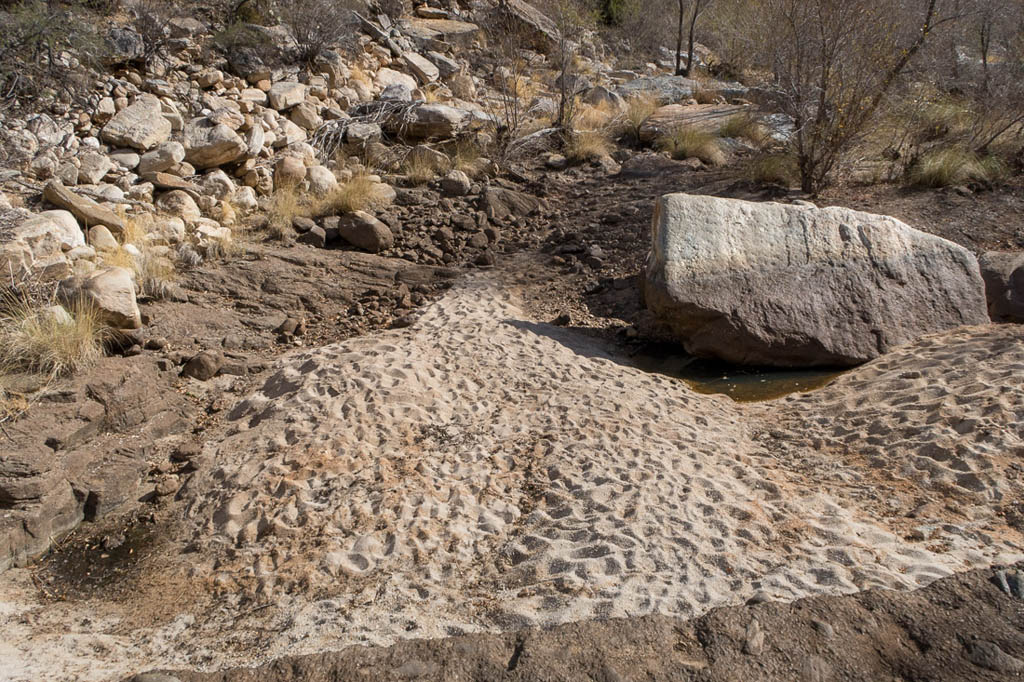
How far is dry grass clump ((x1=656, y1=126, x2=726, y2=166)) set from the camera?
901 cm

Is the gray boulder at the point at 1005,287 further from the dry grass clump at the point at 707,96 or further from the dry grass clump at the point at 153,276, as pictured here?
the dry grass clump at the point at 707,96

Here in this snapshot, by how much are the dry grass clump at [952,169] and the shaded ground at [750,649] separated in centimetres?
561

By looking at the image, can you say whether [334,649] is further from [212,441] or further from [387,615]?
[212,441]

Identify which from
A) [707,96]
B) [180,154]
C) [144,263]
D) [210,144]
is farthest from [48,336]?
[707,96]

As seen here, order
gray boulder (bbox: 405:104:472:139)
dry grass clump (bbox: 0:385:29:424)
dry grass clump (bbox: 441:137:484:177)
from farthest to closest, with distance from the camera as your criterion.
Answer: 1. gray boulder (bbox: 405:104:472:139)
2. dry grass clump (bbox: 441:137:484:177)
3. dry grass clump (bbox: 0:385:29:424)

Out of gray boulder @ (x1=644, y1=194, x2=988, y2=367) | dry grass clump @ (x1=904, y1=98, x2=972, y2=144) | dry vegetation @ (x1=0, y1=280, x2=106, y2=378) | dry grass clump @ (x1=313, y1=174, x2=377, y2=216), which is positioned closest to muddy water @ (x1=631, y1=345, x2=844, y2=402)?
gray boulder @ (x1=644, y1=194, x2=988, y2=367)

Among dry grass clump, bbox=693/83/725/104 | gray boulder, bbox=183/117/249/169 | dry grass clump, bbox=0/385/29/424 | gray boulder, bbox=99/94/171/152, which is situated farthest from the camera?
dry grass clump, bbox=693/83/725/104

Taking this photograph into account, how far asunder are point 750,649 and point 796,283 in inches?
122

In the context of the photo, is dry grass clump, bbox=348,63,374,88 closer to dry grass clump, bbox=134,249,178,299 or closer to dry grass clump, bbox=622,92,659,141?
dry grass clump, bbox=622,92,659,141

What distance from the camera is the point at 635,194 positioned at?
811 centimetres

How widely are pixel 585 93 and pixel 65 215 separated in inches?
307

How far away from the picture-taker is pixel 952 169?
7.34 m

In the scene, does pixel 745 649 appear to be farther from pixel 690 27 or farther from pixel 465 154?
pixel 690 27

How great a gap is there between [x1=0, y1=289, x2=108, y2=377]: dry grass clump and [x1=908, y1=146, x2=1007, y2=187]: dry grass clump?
758cm
